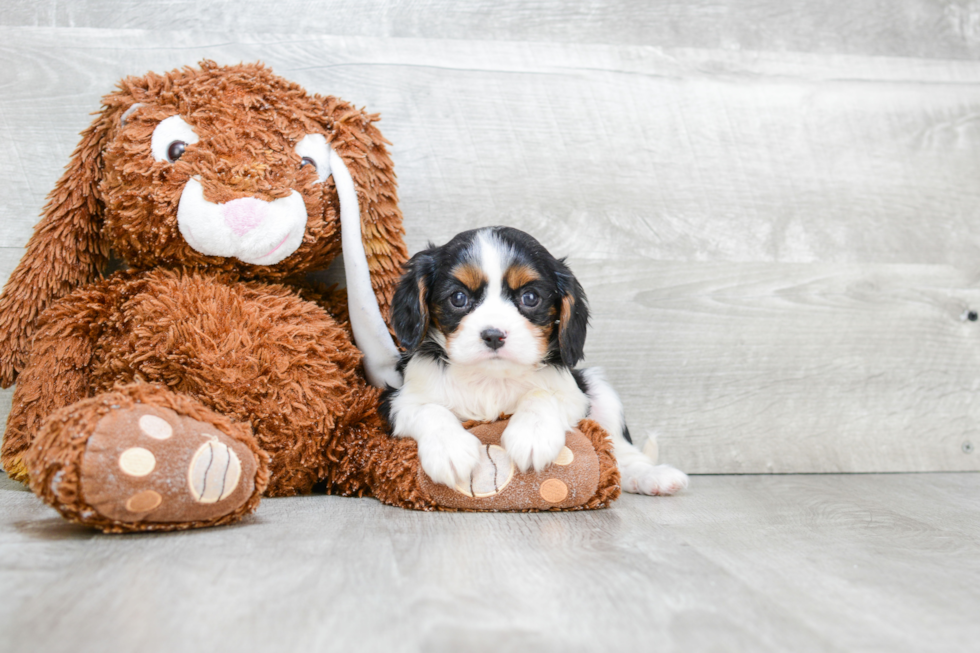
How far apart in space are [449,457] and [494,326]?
0.98ft

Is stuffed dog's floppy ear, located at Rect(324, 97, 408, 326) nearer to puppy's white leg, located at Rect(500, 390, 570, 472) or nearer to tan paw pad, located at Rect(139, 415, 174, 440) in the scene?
puppy's white leg, located at Rect(500, 390, 570, 472)

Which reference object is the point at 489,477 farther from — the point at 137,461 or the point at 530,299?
the point at 137,461

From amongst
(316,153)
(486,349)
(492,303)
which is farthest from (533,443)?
(316,153)

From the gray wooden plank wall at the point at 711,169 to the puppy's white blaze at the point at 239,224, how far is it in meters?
0.59

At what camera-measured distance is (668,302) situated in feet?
8.30

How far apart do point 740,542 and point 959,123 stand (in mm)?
1932

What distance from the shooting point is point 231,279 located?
1954 millimetres

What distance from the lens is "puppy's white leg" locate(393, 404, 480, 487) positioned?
5.58 feet

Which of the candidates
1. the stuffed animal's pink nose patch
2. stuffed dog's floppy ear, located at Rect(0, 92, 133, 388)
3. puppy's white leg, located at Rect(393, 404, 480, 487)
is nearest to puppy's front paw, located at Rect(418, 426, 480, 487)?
puppy's white leg, located at Rect(393, 404, 480, 487)

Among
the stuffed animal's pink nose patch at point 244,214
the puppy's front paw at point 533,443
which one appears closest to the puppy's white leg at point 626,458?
the puppy's front paw at point 533,443

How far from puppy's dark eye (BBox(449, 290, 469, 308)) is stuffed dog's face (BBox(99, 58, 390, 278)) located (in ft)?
1.29

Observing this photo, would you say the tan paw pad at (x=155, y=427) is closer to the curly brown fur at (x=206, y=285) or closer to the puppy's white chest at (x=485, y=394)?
the curly brown fur at (x=206, y=285)

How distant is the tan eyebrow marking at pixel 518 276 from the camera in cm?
180

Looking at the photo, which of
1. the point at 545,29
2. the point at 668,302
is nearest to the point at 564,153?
the point at 545,29
